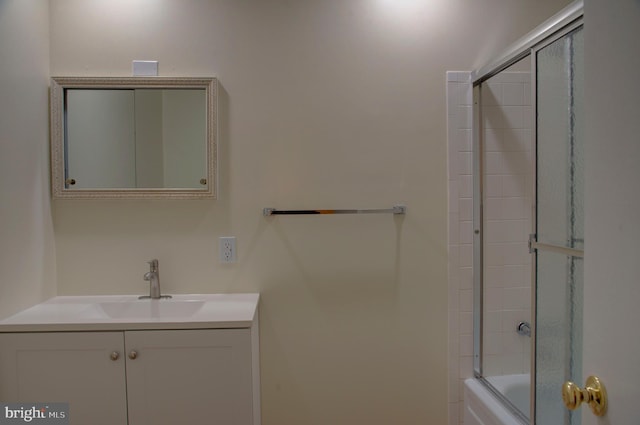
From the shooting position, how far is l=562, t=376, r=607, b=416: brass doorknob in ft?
2.06

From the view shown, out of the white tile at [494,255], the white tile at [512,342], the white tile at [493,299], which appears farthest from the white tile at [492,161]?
the white tile at [512,342]

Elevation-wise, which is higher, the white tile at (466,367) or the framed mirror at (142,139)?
the framed mirror at (142,139)

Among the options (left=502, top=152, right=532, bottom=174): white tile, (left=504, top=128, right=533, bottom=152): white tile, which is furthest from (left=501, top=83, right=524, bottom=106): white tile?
(left=502, top=152, right=532, bottom=174): white tile

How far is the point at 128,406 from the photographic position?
134 centimetres

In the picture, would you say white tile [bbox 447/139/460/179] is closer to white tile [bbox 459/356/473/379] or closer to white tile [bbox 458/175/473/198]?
white tile [bbox 458/175/473/198]

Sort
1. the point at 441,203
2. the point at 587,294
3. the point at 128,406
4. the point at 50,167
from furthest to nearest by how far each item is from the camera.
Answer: the point at 441,203 < the point at 50,167 < the point at 128,406 < the point at 587,294

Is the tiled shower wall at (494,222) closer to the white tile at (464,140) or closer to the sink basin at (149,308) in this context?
the white tile at (464,140)

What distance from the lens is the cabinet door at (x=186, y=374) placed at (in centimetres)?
133

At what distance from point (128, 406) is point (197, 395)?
0.25 m

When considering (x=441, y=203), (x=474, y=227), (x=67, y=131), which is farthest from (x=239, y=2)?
(x=474, y=227)

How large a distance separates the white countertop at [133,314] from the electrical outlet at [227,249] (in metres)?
0.17

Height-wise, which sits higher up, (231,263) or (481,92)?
(481,92)

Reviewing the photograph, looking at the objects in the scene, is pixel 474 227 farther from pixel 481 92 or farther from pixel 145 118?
pixel 145 118

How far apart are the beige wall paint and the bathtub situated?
127 mm
